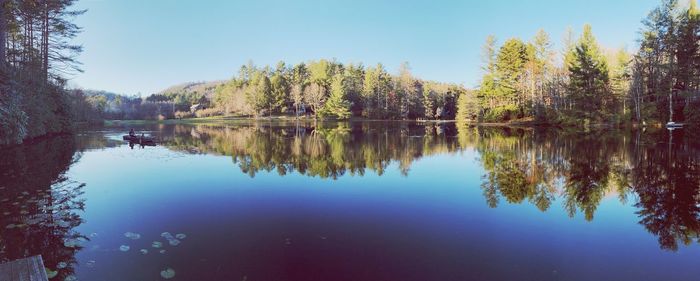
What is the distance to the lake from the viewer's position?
5.94m

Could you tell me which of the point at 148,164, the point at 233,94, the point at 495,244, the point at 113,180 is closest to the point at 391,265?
the point at 495,244

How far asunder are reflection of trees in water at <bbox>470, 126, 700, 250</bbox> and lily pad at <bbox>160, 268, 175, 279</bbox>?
8.19m

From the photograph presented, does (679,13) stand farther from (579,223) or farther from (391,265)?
(391,265)

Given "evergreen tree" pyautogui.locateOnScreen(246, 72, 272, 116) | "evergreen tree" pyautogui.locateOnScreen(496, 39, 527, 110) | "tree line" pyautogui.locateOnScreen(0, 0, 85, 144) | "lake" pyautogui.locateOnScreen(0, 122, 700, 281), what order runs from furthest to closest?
"evergreen tree" pyautogui.locateOnScreen(246, 72, 272, 116)
"evergreen tree" pyautogui.locateOnScreen(496, 39, 527, 110)
"tree line" pyautogui.locateOnScreen(0, 0, 85, 144)
"lake" pyautogui.locateOnScreen(0, 122, 700, 281)

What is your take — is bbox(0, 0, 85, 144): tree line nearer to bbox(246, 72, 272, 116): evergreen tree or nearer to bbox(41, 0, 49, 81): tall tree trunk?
bbox(41, 0, 49, 81): tall tree trunk

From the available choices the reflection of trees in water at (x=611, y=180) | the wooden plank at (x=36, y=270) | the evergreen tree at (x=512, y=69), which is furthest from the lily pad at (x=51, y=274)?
the evergreen tree at (x=512, y=69)

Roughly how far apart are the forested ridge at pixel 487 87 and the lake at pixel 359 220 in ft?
34.9

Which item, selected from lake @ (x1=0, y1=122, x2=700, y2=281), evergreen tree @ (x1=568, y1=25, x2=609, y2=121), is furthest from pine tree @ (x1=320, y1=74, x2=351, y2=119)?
lake @ (x1=0, y1=122, x2=700, y2=281)

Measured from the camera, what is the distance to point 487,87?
200ft

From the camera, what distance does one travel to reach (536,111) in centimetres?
4931

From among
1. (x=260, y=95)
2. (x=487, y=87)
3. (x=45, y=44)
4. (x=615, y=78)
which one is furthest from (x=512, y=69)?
(x=260, y=95)

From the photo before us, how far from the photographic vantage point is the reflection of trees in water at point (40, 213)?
21.5 ft

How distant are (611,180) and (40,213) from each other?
17879mm

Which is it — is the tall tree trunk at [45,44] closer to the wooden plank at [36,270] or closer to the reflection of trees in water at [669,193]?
the wooden plank at [36,270]
